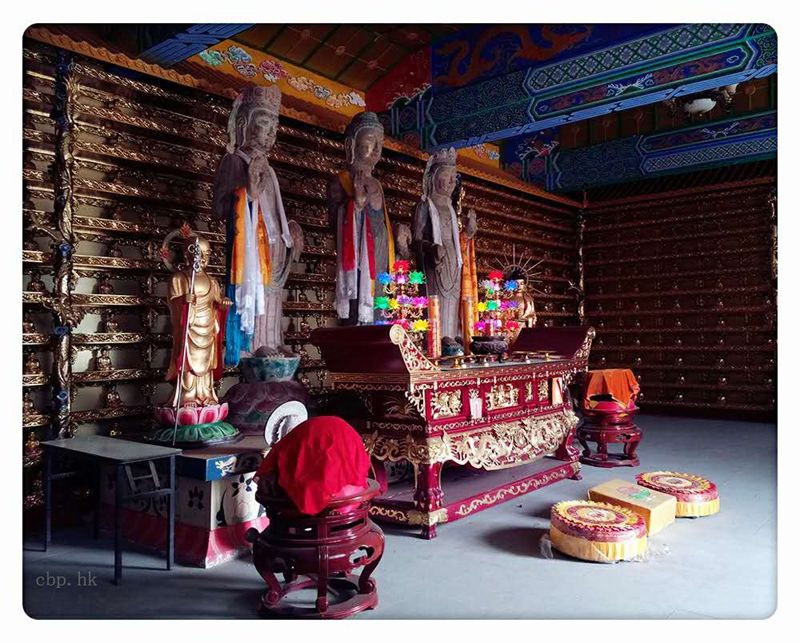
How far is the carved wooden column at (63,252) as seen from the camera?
3635 mm

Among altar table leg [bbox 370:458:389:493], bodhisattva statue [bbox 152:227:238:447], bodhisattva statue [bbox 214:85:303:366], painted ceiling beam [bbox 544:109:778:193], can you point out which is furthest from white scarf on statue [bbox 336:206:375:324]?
painted ceiling beam [bbox 544:109:778:193]

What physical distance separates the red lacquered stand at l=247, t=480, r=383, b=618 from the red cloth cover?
52mm

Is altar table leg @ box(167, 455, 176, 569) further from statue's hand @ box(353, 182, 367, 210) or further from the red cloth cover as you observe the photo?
statue's hand @ box(353, 182, 367, 210)

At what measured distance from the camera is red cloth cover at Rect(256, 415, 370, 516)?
7.19ft

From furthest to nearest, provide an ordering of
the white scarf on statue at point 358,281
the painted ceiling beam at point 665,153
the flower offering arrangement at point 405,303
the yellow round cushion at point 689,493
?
the painted ceiling beam at point 665,153
the white scarf on statue at point 358,281
the flower offering arrangement at point 405,303
the yellow round cushion at point 689,493

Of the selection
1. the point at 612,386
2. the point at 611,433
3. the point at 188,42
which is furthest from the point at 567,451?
the point at 188,42

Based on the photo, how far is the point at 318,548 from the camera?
2.22 metres

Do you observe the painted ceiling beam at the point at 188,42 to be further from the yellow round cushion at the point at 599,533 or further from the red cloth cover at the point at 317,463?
the yellow round cushion at the point at 599,533

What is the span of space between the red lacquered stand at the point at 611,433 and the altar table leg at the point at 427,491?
2.13 metres

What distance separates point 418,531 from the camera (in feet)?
11.0

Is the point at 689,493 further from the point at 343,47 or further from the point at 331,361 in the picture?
the point at 343,47

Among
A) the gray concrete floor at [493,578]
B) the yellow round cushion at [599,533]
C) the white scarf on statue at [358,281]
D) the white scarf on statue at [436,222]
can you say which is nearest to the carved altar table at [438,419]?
the gray concrete floor at [493,578]

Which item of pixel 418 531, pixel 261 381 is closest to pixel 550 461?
pixel 418 531

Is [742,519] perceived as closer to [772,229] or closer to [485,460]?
[485,460]
